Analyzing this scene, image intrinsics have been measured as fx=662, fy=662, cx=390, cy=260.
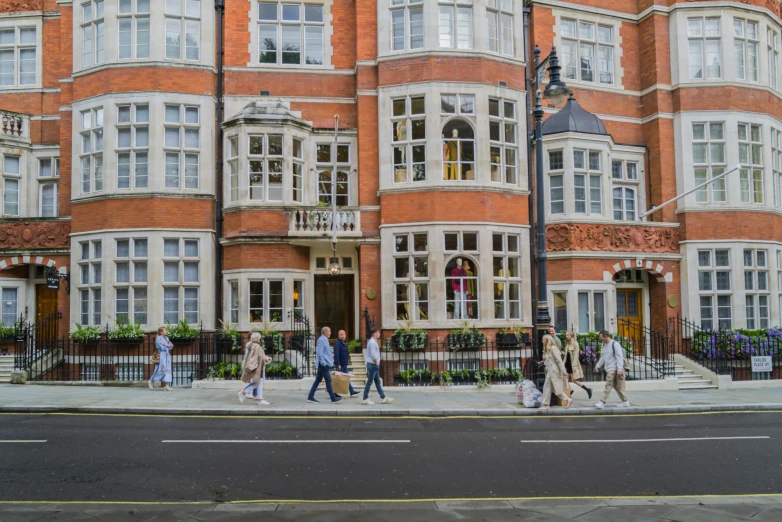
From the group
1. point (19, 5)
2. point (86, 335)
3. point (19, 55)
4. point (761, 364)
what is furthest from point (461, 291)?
point (19, 5)

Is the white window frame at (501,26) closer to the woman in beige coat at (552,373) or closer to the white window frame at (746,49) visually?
the white window frame at (746,49)

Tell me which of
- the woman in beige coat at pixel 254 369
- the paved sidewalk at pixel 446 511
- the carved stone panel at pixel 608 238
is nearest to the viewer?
the paved sidewalk at pixel 446 511

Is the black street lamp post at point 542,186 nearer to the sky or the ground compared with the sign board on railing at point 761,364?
nearer to the sky

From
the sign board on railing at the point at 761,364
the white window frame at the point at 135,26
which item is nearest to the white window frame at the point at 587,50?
the sign board on railing at the point at 761,364

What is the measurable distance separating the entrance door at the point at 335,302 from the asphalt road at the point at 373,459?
8.38m

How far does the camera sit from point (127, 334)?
19.3m

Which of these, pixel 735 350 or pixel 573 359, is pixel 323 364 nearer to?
pixel 573 359

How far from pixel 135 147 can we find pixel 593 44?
51.8 feet

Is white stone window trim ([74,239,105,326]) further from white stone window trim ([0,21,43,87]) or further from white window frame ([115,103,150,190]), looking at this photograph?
white stone window trim ([0,21,43,87])

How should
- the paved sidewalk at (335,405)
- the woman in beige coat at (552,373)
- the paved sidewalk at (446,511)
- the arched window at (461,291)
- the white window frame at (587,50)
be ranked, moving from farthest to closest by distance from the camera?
the white window frame at (587,50)
the arched window at (461,291)
the woman in beige coat at (552,373)
the paved sidewalk at (335,405)
the paved sidewalk at (446,511)

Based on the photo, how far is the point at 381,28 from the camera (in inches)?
808

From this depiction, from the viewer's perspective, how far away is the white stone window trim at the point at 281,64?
21359 mm

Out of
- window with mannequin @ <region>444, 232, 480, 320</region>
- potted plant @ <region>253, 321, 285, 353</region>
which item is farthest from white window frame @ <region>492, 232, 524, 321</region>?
potted plant @ <region>253, 321, 285, 353</region>

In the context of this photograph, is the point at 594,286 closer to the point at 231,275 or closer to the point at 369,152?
the point at 369,152
